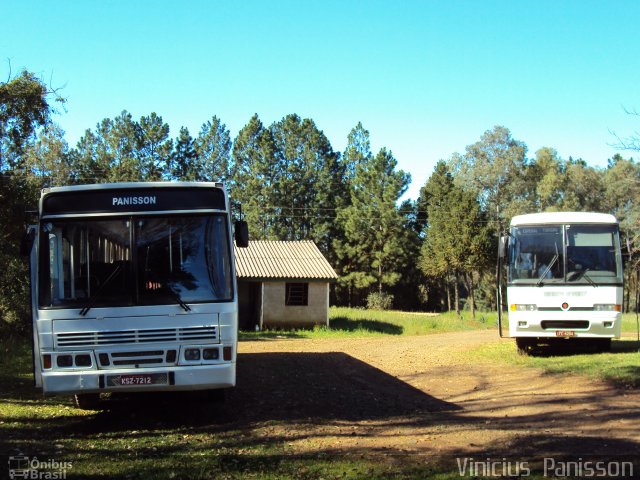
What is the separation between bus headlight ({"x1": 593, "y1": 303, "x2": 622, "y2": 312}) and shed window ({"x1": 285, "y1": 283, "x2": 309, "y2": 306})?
1855 cm

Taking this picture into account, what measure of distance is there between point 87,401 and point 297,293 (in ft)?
73.2

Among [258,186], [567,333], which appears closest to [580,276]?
[567,333]

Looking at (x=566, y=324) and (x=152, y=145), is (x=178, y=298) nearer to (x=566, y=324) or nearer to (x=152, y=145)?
(x=566, y=324)

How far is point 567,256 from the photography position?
1461 centimetres

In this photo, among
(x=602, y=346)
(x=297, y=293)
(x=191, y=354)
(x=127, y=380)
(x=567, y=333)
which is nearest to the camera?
(x=127, y=380)

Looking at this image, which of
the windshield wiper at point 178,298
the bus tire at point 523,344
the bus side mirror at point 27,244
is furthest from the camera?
the bus tire at point 523,344

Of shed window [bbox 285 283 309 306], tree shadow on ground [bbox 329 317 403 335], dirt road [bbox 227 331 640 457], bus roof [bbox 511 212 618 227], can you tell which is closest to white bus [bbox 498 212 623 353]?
bus roof [bbox 511 212 618 227]

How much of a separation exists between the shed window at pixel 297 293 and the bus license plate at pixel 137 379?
23.7m

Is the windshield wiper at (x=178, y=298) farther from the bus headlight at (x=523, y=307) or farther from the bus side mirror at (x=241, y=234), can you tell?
the bus headlight at (x=523, y=307)

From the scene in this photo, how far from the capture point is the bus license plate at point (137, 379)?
764 centimetres

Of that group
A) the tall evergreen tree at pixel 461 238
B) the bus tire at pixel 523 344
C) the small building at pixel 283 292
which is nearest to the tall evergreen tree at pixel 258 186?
the tall evergreen tree at pixel 461 238

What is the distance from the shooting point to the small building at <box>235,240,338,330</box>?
101 ft

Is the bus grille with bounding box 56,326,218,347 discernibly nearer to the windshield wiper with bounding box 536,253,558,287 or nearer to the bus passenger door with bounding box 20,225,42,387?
the bus passenger door with bounding box 20,225,42,387

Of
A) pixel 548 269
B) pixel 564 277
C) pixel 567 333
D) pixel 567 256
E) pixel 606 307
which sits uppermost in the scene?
pixel 567 256
